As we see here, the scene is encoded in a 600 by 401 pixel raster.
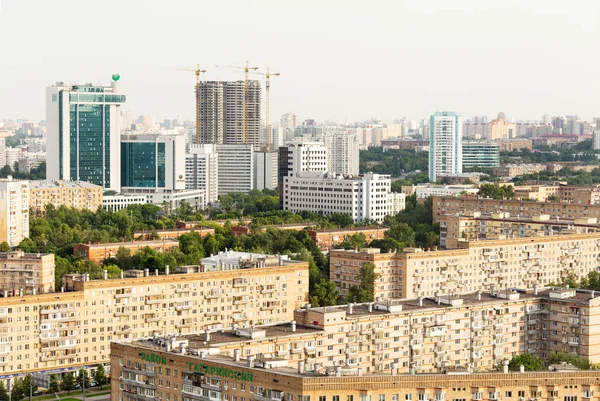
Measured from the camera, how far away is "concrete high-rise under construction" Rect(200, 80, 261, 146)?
3814 inches

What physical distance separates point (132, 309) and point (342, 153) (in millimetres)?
72491

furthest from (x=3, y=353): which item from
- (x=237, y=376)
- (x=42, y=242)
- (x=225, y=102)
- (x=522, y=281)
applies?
(x=225, y=102)

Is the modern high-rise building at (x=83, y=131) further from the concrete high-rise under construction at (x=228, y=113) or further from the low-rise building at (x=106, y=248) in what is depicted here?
the low-rise building at (x=106, y=248)

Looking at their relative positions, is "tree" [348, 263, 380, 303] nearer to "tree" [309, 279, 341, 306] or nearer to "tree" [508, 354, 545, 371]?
"tree" [309, 279, 341, 306]

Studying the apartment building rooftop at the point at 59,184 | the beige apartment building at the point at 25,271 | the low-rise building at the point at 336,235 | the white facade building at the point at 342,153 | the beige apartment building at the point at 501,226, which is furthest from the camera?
the white facade building at the point at 342,153

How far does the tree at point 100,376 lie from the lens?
3014 centimetres

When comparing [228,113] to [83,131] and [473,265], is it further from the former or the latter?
[473,265]

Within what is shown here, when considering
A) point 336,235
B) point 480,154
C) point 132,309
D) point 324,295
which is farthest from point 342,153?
point 132,309

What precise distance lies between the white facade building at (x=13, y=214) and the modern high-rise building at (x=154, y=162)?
2175 cm

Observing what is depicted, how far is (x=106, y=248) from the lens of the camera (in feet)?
149

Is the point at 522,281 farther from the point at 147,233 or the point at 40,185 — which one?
the point at 40,185

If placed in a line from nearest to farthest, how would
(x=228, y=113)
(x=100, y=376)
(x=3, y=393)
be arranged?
1. (x=3, y=393)
2. (x=100, y=376)
3. (x=228, y=113)

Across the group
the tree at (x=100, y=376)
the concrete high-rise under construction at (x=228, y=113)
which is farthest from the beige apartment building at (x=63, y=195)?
the tree at (x=100, y=376)

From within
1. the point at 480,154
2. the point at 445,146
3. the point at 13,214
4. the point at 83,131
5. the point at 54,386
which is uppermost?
the point at 83,131
